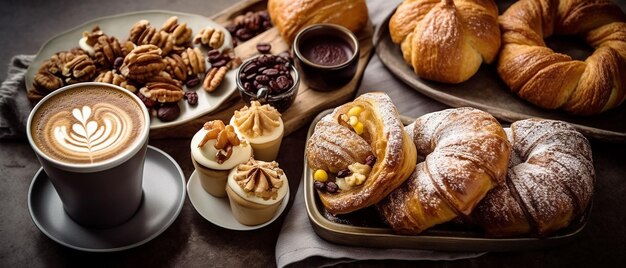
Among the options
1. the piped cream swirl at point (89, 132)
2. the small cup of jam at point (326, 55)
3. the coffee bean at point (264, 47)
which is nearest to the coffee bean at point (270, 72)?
the small cup of jam at point (326, 55)

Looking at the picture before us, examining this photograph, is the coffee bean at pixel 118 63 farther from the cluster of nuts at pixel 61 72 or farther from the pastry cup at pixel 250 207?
the pastry cup at pixel 250 207

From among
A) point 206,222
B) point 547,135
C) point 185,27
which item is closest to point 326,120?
point 206,222

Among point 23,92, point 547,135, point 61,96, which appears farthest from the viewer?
point 23,92

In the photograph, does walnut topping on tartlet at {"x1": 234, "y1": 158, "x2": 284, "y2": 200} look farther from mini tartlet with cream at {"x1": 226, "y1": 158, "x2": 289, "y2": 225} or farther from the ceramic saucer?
the ceramic saucer

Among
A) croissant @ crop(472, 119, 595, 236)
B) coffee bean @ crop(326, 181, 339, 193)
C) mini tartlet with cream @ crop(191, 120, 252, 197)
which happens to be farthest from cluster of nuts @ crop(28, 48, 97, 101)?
croissant @ crop(472, 119, 595, 236)

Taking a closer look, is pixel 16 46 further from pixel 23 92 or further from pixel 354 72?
pixel 354 72
